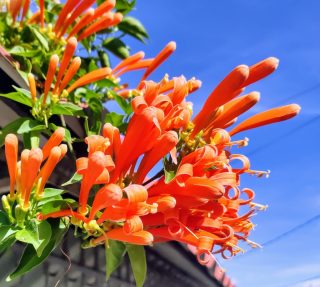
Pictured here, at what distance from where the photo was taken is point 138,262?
1.63m

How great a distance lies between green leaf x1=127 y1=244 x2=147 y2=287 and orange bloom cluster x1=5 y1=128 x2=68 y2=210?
15.1 inches

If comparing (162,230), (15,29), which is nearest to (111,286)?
(15,29)

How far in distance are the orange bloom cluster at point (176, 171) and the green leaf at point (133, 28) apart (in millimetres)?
1674

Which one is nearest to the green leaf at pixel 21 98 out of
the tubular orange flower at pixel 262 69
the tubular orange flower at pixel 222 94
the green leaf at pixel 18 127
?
the green leaf at pixel 18 127

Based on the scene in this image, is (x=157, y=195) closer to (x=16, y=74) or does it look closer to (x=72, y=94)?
(x=16, y=74)

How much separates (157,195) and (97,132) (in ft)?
2.27

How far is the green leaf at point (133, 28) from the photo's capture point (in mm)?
3146

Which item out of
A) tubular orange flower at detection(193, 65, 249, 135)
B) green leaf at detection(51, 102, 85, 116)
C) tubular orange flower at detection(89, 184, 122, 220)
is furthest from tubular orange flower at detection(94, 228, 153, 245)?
green leaf at detection(51, 102, 85, 116)

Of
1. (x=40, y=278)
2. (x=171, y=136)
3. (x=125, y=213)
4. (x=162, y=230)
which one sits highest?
(x=171, y=136)

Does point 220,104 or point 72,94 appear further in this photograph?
point 72,94

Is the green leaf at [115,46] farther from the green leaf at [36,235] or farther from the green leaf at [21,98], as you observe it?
the green leaf at [36,235]

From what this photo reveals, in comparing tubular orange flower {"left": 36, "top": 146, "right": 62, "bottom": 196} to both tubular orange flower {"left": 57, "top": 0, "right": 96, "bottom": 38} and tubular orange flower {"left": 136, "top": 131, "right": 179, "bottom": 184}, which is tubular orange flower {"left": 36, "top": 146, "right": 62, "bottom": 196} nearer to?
tubular orange flower {"left": 136, "top": 131, "right": 179, "bottom": 184}

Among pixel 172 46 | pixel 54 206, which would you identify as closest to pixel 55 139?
pixel 54 206

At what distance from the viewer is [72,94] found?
226cm
